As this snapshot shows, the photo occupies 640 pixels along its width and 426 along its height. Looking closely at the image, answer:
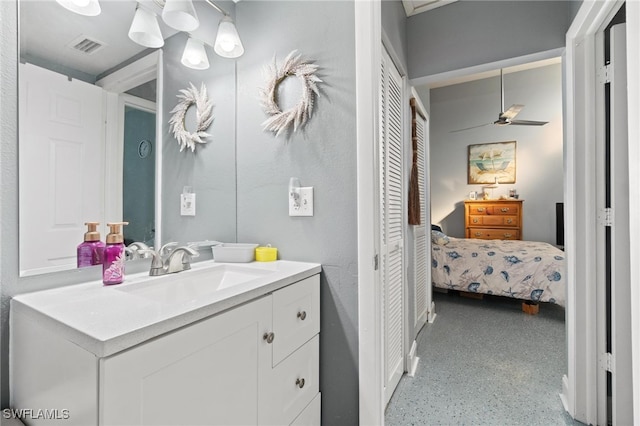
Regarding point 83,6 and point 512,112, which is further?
point 512,112

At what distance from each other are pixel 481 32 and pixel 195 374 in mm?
2559

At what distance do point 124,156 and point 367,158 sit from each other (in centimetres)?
94

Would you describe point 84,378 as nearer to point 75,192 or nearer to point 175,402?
point 175,402

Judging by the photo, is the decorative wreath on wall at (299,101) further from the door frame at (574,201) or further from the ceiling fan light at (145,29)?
the ceiling fan light at (145,29)

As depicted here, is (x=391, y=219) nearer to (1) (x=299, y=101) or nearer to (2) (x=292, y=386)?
(1) (x=299, y=101)

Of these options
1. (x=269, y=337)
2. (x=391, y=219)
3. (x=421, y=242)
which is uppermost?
(x=391, y=219)

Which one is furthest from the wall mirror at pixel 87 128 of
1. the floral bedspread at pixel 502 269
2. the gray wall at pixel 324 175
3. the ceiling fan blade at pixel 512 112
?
the ceiling fan blade at pixel 512 112

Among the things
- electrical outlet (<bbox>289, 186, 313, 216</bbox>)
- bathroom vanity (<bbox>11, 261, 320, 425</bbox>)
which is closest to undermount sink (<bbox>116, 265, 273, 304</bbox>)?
bathroom vanity (<bbox>11, 261, 320, 425</bbox>)

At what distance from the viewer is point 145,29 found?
1.14 m

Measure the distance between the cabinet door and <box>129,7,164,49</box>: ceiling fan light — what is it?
1.11m

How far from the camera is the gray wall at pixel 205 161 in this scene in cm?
129

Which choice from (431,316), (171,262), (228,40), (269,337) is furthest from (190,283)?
(431,316)

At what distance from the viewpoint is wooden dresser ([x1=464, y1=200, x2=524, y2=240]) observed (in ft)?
15.5

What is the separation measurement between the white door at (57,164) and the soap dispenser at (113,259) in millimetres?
82
